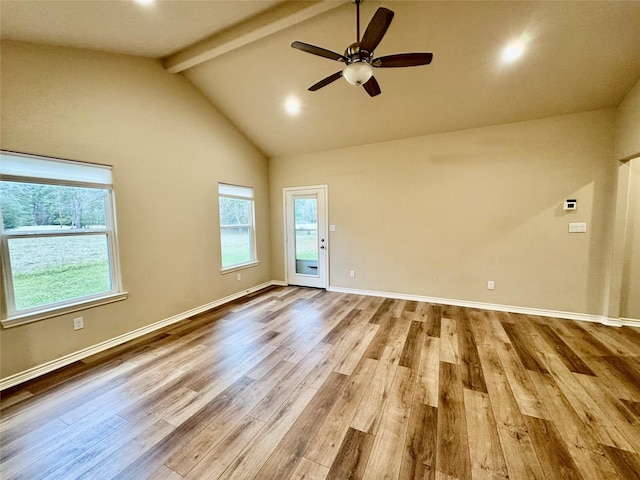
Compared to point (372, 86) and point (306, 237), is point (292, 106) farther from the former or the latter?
point (306, 237)

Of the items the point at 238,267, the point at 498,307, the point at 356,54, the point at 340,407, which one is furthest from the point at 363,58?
the point at 498,307

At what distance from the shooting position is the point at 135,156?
324 cm

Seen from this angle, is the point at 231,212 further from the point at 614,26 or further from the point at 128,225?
the point at 614,26

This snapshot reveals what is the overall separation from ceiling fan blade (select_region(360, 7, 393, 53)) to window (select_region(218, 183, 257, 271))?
11.0ft

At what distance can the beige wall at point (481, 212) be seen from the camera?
3.56 meters

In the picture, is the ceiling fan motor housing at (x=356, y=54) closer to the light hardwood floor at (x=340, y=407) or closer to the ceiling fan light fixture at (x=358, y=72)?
the ceiling fan light fixture at (x=358, y=72)

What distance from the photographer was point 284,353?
112 inches

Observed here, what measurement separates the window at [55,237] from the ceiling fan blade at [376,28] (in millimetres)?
3103

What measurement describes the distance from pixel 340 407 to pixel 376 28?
286 centimetres

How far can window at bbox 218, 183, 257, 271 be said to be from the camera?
4.68 metres

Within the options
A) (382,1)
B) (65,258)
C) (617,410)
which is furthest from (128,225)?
(617,410)

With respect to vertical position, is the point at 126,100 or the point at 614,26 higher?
the point at 614,26

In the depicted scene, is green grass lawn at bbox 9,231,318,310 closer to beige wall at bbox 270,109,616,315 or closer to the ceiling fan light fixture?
the ceiling fan light fixture

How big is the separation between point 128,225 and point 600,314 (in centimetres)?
643
